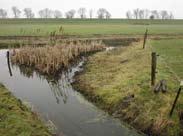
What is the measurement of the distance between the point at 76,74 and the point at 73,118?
455 inches

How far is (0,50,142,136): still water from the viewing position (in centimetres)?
1697

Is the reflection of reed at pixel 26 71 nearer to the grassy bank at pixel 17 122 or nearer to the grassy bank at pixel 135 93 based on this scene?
the grassy bank at pixel 135 93

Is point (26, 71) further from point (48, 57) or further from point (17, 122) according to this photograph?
point (17, 122)

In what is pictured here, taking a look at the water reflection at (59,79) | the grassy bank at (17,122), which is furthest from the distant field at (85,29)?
the grassy bank at (17,122)

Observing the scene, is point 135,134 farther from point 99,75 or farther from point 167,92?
point 99,75

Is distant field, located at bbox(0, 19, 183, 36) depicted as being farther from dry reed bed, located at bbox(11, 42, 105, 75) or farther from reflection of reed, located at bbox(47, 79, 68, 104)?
reflection of reed, located at bbox(47, 79, 68, 104)

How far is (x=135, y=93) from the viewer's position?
1991 centimetres

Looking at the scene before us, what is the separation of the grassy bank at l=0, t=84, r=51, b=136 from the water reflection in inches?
182

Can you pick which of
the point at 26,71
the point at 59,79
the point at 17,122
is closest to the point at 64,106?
the point at 17,122

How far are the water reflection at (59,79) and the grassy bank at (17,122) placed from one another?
4.62 m

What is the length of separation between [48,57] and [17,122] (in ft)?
53.4

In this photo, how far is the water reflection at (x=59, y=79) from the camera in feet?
78.6

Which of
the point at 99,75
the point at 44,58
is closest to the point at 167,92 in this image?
the point at 99,75

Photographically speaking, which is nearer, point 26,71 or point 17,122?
point 17,122
